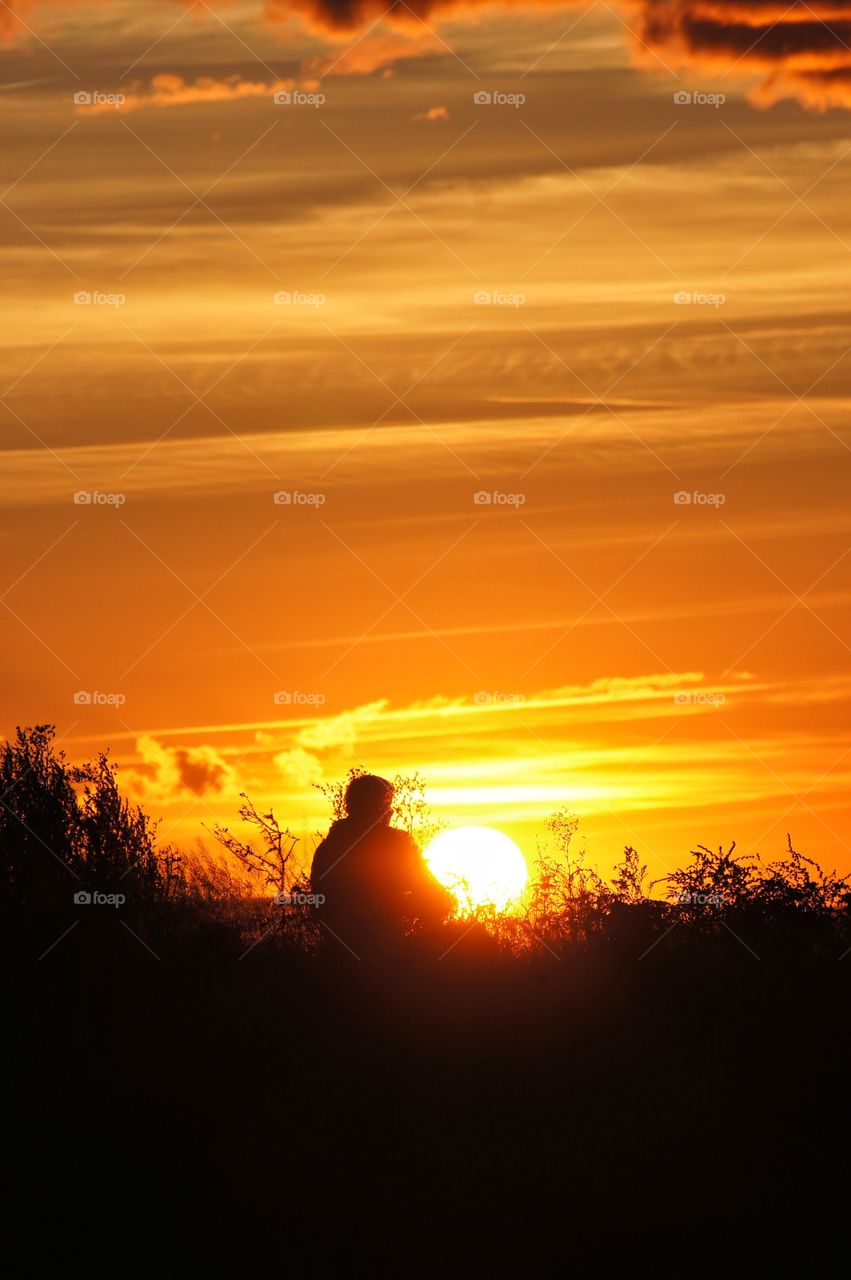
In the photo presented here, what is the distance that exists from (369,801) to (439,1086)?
7.37ft

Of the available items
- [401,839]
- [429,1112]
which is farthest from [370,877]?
[429,1112]

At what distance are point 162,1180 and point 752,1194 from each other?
13.2 feet

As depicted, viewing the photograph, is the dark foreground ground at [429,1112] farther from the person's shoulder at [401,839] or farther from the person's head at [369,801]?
the person's head at [369,801]

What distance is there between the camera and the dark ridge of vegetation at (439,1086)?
12.1 metres

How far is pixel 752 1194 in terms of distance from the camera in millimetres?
12516

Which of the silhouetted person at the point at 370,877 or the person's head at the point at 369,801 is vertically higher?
the person's head at the point at 369,801

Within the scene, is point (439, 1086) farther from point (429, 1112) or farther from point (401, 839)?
Result: point (401, 839)

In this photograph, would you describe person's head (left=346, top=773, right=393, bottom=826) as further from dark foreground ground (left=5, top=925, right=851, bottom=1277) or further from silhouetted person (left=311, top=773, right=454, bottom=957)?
dark foreground ground (left=5, top=925, right=851, bottom=1277)

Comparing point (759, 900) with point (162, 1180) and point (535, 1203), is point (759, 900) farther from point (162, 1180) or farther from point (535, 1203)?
point (162, 1180)

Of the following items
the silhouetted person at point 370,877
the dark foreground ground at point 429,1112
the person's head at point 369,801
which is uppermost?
the person's head at point 369,801

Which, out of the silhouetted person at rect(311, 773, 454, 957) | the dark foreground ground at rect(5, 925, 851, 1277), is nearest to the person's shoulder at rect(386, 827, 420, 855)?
the silhouetted person at rect(311, 773, 454, 957)

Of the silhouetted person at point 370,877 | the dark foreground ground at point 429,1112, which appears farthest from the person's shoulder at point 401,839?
the dark foreground ground at point 429,1112

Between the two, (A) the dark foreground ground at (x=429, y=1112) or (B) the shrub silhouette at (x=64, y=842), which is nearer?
(A) the dark foreground ground at (x=429, y=1112)

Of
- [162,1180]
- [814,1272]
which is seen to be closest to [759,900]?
[814,1272]
